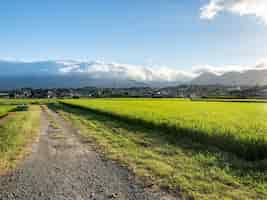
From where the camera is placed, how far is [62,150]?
11.6 m

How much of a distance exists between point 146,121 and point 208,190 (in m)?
13.6

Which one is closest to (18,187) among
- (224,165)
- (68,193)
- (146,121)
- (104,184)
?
(68,193)

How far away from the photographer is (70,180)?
721 cm

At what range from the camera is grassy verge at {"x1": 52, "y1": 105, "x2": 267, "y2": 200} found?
6.43 m

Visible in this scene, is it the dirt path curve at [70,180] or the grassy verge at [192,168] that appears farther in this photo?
the grassy verge at [192,168]

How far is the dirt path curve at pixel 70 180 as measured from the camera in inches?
242

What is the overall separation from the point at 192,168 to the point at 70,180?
399 cm

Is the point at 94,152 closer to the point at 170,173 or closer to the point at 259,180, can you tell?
the point at 170,173

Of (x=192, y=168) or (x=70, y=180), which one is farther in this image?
(x=192, y=168)

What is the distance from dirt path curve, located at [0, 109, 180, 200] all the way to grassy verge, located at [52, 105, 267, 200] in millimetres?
691

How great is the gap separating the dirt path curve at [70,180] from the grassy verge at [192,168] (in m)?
0.69

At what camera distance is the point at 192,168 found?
832 cm

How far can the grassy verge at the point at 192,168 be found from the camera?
643 centimetres

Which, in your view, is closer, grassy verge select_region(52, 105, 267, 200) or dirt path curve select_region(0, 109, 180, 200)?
dirt path curve select_region(0, 109, 180, 200)
